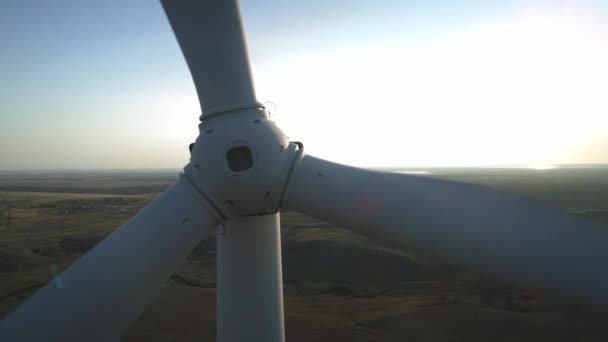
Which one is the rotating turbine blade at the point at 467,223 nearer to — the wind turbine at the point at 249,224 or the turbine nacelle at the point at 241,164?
the wind turbine at the point at 249,224

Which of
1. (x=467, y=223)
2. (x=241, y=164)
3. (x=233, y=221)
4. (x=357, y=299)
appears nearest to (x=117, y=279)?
(x=233, y=221)

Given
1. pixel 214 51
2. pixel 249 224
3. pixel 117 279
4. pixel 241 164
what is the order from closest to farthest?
pixel 117 279
pixel 241 164
pixel 214 51
pixel 249 224

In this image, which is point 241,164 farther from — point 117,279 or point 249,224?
point 117,279

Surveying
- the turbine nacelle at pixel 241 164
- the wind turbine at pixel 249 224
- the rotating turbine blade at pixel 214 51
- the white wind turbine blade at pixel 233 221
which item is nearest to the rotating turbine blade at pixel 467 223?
the wind turbine at pixel 249 224

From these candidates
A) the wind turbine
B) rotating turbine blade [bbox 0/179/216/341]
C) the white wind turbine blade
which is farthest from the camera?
the white wind turbine blade

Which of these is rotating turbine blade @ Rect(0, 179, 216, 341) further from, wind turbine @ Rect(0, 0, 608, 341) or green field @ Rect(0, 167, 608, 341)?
green field @ Rect(0, 167, 608, 341)

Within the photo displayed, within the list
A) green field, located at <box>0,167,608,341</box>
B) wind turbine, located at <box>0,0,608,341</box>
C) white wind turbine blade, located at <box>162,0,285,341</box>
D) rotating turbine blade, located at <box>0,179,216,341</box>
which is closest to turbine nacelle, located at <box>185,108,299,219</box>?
wind turbine, located at <box>0,0,608,341</box>

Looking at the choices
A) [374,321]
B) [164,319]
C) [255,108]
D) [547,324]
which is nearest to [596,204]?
[547,324]
